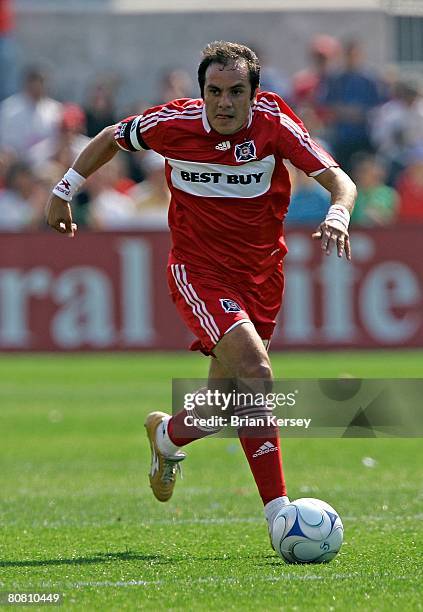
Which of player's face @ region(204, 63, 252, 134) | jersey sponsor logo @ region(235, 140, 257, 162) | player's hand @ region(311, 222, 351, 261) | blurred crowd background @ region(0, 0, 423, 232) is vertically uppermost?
player's face @ region(204, 63, 252, 134)

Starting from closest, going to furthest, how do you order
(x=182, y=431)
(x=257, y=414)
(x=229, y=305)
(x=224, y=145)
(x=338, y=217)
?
(x=338, y=217), (x=257, y=414), (x=229, y=305), (x=224, y=145), (x=182, y=431)

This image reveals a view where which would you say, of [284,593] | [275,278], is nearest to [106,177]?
[275,278]

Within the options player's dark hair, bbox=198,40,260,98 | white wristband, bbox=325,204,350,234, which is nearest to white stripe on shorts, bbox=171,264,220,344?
white wristband, bbox=325,204,350,234

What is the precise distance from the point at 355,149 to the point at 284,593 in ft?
47.3

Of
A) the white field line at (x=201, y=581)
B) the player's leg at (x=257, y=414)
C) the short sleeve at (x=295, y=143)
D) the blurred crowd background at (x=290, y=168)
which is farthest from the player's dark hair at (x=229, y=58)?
the blurred crowd background at (x=290, y=168)

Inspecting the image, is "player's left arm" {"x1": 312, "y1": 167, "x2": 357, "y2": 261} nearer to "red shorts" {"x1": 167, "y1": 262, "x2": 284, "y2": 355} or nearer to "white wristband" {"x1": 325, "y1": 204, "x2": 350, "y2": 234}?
"white wristband" {"x1": 325, "y1": 204, "x2": 350, "y2": 234}

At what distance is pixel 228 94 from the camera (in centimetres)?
708

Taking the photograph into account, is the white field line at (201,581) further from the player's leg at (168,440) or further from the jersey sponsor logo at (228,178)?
the jersey sponsor logo at (228,178)

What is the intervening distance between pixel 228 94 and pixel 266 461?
5.86 ft

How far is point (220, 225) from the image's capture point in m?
7.44

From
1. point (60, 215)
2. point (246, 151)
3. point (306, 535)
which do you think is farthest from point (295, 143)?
point (306, 535)

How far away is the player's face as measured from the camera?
7.06 meters

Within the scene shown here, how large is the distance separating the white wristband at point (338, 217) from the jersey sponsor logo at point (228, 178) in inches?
26.4

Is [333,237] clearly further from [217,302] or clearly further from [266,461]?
[266,461]
